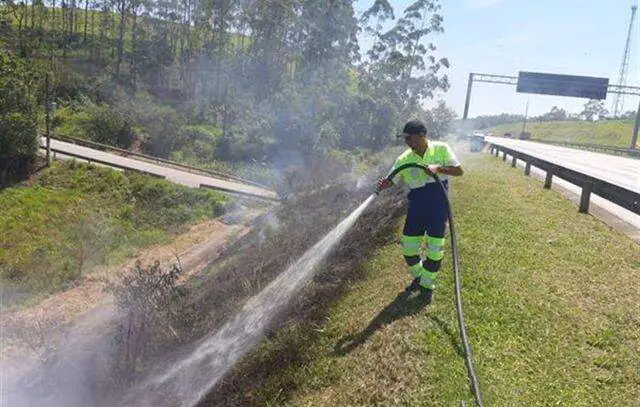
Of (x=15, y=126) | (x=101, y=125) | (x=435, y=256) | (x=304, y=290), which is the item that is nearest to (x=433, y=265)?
(x=435, y=256)

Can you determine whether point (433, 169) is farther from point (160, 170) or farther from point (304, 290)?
point (160, 170)

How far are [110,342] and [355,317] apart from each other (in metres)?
6.71

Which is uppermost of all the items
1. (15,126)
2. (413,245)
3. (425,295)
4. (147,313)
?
(413,245)

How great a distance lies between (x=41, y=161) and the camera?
2348 centimetres

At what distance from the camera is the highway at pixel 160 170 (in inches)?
1011

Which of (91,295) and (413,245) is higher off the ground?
(413,245)

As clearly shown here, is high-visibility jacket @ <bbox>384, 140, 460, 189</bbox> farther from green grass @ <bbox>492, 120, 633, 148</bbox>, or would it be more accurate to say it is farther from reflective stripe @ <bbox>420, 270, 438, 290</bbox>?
green grass @ <bbox>492, 120, 633, 148</bbox>

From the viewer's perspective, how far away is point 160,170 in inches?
1072

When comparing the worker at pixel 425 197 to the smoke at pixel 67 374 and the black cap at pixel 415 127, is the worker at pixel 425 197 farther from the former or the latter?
the smoke at pixel 67 374

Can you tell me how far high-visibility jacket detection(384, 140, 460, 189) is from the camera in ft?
16.3

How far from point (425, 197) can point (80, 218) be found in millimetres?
19037

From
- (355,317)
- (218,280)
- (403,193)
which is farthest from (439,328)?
(218,280)

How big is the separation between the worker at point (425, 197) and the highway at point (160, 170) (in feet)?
64.4

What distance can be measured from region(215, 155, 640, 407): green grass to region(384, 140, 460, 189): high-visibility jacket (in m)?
1.23
